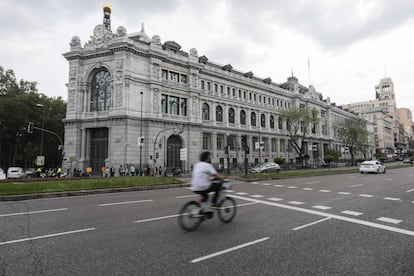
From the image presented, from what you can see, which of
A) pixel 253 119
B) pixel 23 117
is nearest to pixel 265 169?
pixel 253 119

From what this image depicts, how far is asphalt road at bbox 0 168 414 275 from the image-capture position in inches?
155

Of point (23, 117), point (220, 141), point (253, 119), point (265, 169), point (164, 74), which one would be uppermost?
point (164, 74)

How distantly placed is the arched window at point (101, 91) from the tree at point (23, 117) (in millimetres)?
11719

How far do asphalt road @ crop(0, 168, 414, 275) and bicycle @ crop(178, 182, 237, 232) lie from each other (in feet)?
0.73

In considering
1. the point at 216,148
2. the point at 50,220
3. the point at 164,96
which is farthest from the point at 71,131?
the point at 50,220

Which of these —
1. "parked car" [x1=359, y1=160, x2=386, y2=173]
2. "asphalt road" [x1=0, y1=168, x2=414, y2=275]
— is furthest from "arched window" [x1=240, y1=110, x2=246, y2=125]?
"asphalt road" [x1=0, y1=168, x2=414, y2=275]

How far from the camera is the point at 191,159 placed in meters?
40.6

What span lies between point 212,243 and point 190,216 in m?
1.22

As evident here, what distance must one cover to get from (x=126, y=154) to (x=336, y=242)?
105 feet

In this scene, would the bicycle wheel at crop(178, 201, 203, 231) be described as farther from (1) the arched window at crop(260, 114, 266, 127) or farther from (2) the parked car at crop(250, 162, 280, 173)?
(1) the arched window at crop(260, 114, 266, 127)

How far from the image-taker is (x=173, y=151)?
4003 cm

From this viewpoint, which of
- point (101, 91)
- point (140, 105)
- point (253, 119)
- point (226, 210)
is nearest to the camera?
point (226, 210)

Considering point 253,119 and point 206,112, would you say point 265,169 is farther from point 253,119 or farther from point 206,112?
point 253,119

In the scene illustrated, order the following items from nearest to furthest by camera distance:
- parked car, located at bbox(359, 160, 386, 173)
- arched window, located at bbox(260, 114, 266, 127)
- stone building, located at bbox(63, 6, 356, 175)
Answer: parked car, located at bbox(359, 160, 386, 173) < stone building, located at bbox(63, 6, 356, 175) < arched window, located at bbox(260, 114, 266, 127)
